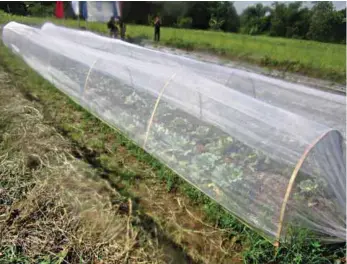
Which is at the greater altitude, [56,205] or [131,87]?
[131,87]

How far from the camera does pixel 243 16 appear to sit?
1185 inches

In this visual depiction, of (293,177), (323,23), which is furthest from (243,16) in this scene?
(293,177)

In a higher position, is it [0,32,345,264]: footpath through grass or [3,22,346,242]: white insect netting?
[3,22,346,242]: white insect netting

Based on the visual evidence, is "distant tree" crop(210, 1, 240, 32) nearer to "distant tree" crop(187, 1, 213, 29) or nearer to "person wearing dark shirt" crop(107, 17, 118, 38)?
"distant tree" crop(187, 1, 213, 29)

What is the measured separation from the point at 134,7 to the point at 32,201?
25820 millimetres

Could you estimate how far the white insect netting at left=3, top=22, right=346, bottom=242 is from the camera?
234 centimetres

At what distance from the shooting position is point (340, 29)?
812 inches

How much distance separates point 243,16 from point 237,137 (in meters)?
30.1

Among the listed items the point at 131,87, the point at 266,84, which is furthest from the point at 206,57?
the point at 131,87

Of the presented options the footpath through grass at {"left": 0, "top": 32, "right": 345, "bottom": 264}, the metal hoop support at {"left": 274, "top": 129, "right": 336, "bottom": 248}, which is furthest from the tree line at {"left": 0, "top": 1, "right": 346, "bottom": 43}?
the metal hoop support at {"left": 274, "top": 129, "right": 336, "bottom": 248}

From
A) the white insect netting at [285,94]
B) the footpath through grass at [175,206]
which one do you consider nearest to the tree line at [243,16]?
the white insect netting at [285,94]

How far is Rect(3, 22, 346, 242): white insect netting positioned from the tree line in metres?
19.4

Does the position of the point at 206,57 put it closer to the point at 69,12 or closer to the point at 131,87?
the point at 131,87

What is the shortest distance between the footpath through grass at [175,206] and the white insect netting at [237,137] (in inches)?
5.6
